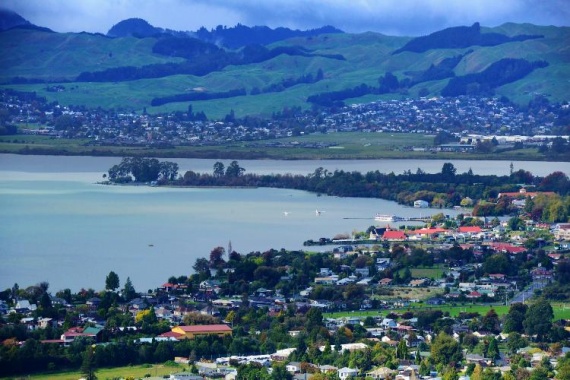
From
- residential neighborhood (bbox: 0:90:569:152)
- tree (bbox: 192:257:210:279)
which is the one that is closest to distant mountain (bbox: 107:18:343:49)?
residential neighborhood (bbox: 0:90:569:152)

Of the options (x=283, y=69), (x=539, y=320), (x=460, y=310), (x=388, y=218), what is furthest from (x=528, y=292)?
(x=283, y=69)

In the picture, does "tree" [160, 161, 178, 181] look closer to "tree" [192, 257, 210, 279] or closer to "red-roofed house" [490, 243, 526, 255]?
"red-roofed house" [490, 243, 526, 255]

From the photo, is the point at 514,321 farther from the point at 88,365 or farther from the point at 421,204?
the point at 421,204

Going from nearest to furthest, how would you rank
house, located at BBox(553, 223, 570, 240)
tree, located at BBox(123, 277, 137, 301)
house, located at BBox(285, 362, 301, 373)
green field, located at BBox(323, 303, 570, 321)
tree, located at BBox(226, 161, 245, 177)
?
house, located at BBox(285, 362, 301, 373) → green field, located at BBox(323, 303, 570, 321) → tree, located at BBox(123, 277, 137, 301) → house, located at BBox(553, 223, 570, 240) → tree, located at BBox(226, 161, 245, 177)

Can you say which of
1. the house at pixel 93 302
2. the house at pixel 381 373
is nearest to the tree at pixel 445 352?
the house at pixel 381 373

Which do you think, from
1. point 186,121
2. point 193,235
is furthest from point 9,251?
point 186,121

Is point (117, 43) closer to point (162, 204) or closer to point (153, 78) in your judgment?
point (153, 78)

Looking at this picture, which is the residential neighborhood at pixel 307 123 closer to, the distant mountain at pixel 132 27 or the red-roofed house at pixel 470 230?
the red-roofed house at pixel 470 230
